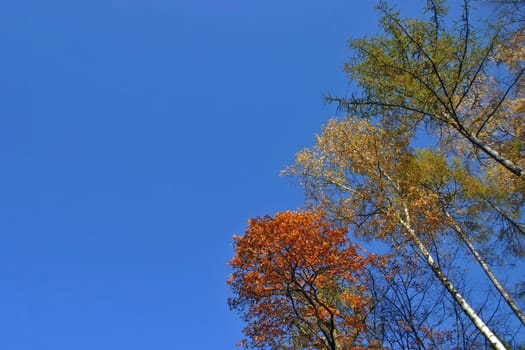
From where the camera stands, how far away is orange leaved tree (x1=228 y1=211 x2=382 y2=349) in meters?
8.64

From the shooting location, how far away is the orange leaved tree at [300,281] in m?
8.64

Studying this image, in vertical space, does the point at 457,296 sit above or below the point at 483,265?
below

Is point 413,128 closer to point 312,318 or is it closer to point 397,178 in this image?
point 397,178

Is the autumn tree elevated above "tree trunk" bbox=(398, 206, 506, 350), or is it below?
above

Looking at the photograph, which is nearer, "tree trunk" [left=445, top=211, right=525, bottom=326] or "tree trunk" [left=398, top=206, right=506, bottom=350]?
"tree trunk" [left=398, top=206, right=506, bottom=350]

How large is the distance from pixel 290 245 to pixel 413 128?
383cm

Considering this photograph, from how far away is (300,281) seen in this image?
8.62 m

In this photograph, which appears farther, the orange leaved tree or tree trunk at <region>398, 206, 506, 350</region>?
the orange leaved tree

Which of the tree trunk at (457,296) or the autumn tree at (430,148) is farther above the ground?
the autumn tree at (430,148)

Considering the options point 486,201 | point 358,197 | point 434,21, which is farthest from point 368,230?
point 434,21

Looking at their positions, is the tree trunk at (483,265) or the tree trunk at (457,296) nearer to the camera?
the tree trunk at (457,296)

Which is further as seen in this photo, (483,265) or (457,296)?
(483,265)

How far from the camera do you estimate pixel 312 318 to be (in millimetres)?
8953

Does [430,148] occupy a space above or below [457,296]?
above
